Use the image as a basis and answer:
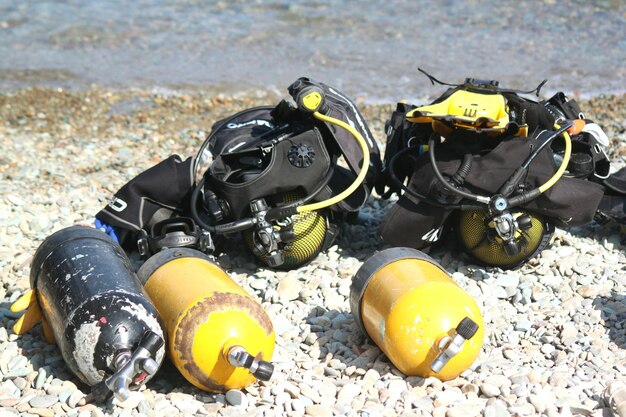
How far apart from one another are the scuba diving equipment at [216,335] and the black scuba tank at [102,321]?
0.10m

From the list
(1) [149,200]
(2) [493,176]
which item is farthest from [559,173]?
(1) [149,200]

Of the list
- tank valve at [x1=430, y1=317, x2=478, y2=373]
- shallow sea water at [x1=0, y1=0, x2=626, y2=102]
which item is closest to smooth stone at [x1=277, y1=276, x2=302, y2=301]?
tank valve at [x1=430, y1=317, x2=478, y2=373]

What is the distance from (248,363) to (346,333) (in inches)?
36.7

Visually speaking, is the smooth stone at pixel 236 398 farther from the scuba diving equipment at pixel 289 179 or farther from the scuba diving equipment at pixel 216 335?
the scuba diving equipment at pixel 289 179

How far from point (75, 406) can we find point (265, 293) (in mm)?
1306

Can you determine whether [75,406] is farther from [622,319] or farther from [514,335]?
[622,319]

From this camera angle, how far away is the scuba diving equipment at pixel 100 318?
3.25m

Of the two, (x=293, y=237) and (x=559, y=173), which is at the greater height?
(x=559, y=173)

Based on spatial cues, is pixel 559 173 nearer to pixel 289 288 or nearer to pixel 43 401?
pixel 289 288

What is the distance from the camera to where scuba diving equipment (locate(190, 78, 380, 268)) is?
4348mm

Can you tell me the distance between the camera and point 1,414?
3.35m

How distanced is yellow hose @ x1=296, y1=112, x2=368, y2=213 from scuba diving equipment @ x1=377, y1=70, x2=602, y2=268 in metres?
0.26

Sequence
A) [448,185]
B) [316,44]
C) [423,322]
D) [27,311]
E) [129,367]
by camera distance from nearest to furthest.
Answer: [129,367], [423,322], [27,311], [448,185], [316,44]

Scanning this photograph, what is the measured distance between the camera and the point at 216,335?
332 centimetres
